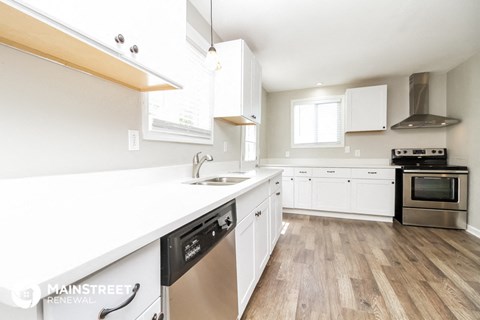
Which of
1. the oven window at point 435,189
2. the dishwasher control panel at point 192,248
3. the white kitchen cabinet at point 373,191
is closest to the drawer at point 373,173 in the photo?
the white kitchen cabinet at point 373,191

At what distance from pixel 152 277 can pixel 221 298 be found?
52cm

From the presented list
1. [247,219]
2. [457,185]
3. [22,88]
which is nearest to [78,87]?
[22,88]

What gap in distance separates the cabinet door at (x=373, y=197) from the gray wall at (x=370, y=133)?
0.73 metres

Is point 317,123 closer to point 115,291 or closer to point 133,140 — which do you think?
point 133,140

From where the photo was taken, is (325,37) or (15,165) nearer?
(15,165)

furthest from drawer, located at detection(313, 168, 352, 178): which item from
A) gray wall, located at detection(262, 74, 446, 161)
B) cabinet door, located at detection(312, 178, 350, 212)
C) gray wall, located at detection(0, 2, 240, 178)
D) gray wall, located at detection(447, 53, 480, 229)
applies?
gray wall, located at detection(0, 2, 240, 178)

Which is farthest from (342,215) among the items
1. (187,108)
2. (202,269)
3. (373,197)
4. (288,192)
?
(202,269)

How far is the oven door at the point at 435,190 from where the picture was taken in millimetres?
2953

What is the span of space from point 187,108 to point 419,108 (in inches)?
149

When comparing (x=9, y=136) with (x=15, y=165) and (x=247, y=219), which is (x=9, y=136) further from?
(x=247, y=219)

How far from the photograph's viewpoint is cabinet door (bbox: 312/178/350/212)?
11.5 feet

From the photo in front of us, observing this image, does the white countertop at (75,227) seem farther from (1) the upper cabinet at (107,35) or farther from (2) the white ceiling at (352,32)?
(2) the white ceiling at (352,32)

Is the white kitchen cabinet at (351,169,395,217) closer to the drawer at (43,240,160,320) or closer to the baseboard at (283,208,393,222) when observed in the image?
the baseboard at (283,208,393,222)

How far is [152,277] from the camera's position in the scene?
0.61 meters
